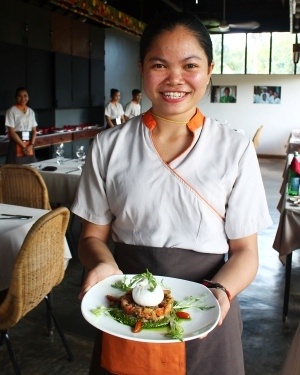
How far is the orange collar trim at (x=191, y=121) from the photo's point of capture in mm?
1323

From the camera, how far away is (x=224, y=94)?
1335cm

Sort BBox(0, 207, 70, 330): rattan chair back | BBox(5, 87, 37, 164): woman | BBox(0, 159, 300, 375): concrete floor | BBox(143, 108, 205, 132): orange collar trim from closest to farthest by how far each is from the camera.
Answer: BBox(143, 108, 205, 132): orange collar trim
BBox(0, 207, 70, 330): rattan chair back
BBox(0, 159, 300, 375): concrete floor
BBox(5, 87, 37, 164): woman

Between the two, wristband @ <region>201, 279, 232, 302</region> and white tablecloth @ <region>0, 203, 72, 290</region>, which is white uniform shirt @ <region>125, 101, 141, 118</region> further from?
wristband @ <region>201, 279, 232, 302</region>

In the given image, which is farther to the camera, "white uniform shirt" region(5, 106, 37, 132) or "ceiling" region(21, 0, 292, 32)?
"ceiling" region(21, 0, 292, 32)

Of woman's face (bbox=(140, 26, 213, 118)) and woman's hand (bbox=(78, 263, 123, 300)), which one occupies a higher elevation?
woman's face (bbox=(140, 26, 213, 118))

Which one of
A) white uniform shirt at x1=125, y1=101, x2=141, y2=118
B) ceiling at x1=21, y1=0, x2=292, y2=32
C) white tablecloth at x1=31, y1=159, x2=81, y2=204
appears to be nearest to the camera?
white tablecloth at x1=31, y1=159, x2=81, y2=204

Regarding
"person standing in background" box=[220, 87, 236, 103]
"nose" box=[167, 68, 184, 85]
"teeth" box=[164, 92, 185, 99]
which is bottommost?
"teeth" box=[164, 92, 185, 99]

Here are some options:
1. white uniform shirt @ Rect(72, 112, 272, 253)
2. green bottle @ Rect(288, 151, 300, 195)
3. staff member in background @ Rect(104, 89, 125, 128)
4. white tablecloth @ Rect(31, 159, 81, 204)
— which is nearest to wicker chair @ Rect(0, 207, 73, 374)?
white uniform shirt @ Rect(72, 112, 272, 253)

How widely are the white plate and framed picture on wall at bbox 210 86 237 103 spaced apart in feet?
41.0

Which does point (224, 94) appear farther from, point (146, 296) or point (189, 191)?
point (146, 296)

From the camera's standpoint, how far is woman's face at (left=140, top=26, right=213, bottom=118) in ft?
4.05

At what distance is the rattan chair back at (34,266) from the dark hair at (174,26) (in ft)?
4.06

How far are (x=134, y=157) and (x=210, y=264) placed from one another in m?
0.35

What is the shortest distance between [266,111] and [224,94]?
3.94ft
